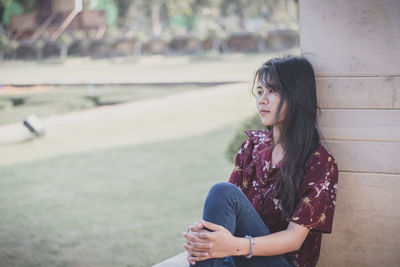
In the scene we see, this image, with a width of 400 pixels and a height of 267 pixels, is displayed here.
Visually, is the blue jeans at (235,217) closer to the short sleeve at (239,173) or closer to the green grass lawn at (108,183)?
the short sleeve at (239,173)

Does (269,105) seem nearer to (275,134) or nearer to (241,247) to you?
(275,134)

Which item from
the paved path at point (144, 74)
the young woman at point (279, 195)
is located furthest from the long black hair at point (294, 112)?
the paved path at point (144, 74)

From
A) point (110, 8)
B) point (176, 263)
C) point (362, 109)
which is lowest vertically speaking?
point (176, 263)

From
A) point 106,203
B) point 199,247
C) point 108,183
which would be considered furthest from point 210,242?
point 108,183

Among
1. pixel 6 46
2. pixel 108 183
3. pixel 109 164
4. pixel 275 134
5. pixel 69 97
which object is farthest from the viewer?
pixel 6 46

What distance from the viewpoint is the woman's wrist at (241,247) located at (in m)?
1.49

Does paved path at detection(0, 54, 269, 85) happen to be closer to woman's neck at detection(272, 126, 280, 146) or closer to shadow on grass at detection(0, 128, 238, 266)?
shadow on grass at detection(0, 128, 238, 266)

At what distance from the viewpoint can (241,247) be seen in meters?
1.50

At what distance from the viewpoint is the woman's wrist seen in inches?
58.6

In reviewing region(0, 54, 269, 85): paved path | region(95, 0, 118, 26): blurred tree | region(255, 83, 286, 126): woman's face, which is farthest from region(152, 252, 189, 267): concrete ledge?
region(95, 0, 118, 26): blurred tree

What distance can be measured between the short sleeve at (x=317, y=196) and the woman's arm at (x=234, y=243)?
4 cm

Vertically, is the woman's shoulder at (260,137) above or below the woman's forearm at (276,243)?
above

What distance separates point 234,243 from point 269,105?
50 centimetres

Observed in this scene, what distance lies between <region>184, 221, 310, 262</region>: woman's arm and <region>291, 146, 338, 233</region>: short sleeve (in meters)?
0.04
